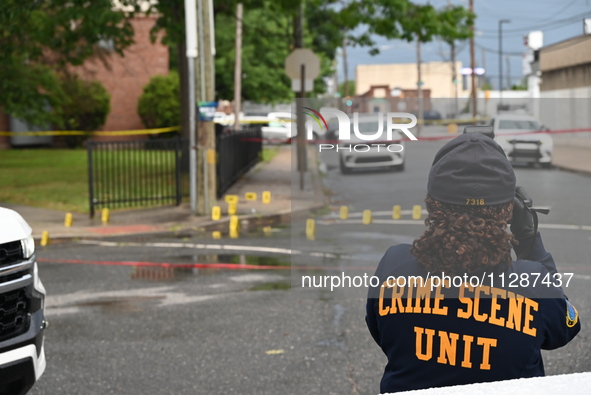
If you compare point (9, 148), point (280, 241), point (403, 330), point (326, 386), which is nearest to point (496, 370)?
point (403, 330)

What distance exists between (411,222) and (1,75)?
836 inches

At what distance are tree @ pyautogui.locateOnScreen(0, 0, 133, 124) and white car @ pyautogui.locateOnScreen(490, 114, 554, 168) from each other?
13479 millimetres

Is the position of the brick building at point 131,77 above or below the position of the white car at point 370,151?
above

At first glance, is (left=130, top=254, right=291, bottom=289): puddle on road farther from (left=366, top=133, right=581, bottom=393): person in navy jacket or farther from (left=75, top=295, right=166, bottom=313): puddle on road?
(left=366, top=133, right=581, bottom=393): person in navy jacket

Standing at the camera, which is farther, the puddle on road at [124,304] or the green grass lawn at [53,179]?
the green grass lawn at [53,179]

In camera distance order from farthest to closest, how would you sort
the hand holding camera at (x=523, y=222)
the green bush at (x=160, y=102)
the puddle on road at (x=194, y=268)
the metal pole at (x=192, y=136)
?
the green bush at (x=160, y=102), the metal pole at (x=192, y=136), the puddle on road at (x=194, y=268), the hand holding camera at (x=523, y=222)

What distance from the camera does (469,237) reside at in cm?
282

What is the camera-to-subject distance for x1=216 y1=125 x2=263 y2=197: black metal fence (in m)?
19.5

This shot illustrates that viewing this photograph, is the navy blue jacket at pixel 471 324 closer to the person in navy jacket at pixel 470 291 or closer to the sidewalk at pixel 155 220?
the person in navy jacket at pixel 470 291

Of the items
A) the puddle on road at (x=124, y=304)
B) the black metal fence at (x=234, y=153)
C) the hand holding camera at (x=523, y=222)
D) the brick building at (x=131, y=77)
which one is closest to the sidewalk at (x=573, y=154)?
the hand holding camera at (x=523, y=222)

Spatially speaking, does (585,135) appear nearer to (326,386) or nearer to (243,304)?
(326,386)

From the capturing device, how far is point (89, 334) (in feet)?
24.6

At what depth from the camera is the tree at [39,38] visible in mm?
18859

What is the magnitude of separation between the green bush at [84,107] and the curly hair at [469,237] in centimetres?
3775
